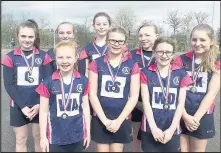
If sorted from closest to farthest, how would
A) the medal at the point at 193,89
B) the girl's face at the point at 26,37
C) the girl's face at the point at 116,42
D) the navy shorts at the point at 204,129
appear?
the girl's face at the point at 116,42 → the medal at the point at 193,89 → the navy shorts at the point at 204,129 → the girl's face at the point at 26,37

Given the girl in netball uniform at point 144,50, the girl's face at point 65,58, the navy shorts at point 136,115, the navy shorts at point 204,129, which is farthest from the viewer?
the navy shorts at point 136,115

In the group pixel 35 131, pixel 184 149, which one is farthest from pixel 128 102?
pixel 35 131

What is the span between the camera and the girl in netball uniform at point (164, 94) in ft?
9.23

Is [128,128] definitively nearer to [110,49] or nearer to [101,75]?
[101,75]

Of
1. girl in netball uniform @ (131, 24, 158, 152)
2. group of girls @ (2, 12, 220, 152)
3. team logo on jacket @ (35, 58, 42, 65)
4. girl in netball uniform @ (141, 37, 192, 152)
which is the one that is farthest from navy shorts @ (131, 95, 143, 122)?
team logo on jacket @ (35, 58, 42, 65)

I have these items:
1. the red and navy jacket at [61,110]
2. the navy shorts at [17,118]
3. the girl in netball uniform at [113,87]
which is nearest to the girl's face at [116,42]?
the girl in netball uniform at [113,87]

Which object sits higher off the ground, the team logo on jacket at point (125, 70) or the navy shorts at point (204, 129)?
the team logo on jacket at point (125, 70)

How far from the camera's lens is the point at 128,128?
303 centimetres

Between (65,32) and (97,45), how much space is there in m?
0.43

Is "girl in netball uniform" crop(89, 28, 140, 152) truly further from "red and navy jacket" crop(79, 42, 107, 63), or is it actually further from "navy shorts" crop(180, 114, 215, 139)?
"navy shorts" crop(180, 114, 215, 139)

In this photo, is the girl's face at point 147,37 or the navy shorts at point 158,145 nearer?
the navy shorts at point 158,145

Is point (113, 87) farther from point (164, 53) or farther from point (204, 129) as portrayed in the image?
point (204, 129)

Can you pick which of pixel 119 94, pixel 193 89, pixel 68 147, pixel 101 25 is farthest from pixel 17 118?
pixel 193 89

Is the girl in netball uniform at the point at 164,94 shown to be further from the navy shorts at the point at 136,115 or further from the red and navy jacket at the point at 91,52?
the red and navy jacket at the point at 91,52
